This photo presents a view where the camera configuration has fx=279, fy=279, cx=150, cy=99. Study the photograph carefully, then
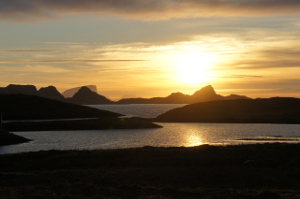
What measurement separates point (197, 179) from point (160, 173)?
436cm

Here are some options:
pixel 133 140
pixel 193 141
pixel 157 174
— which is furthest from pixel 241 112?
pixel 157 174

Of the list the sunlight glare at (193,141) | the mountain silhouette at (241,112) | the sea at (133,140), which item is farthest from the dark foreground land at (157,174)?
the mountain silhouette at (241,112)

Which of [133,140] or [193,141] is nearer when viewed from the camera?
[133,140]

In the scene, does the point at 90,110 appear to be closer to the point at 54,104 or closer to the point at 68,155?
the point at 54,104

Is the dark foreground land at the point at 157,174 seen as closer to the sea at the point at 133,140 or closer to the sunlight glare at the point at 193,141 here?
the sea at the point at 133,140

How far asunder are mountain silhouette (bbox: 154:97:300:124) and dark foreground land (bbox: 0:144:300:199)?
102533 millimetres

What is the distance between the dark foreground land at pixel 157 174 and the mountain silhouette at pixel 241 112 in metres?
103

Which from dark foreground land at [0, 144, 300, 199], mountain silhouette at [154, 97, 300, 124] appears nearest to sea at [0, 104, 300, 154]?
dark foreground land at [0, 144, 300, 199]

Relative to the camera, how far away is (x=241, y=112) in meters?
160

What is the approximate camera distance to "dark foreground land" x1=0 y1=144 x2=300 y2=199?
74.6ft

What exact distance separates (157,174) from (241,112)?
140 metres

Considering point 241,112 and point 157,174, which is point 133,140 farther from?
point 241,112

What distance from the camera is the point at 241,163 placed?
115 ft

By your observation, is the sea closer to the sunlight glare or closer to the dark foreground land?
the sunlight glare
